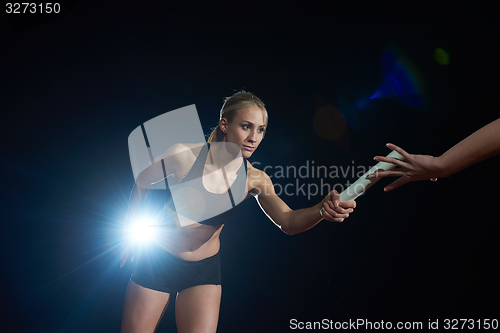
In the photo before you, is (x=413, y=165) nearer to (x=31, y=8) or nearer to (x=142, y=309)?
(x=142, y=309)

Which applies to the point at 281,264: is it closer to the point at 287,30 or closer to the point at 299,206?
the point at 299,206

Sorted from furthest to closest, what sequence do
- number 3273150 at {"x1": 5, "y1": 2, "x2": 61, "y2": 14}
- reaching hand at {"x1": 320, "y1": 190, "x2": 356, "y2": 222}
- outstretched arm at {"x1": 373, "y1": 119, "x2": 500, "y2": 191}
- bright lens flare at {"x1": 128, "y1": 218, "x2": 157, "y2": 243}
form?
number 3273150 at {"x1": 5, "y1": 2, "x2": 61, "y2": 14} < bright lens flare at {"x1": 128, "y1": 218, "x2": 157, "y2": 243} < reaching hand at {"x1": 320, "y1": 190, "x2": 356, "y2": 222} < outstretched arm at {"x1": 373, "y1": 119, "x2": 500, "y2": 191}

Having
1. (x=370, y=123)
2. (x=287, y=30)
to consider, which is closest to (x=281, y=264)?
(x=370, y=123)

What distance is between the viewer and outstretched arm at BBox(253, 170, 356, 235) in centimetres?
133

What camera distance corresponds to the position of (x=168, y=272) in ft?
5.42

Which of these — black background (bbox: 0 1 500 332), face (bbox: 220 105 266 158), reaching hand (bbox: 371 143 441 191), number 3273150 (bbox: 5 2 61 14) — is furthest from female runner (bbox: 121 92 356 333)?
number 3273150 (bbox: 5 2 61 14)

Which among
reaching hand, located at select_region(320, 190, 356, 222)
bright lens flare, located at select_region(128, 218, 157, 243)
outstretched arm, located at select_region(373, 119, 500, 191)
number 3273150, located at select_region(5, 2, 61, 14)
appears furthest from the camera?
number 3273150, located at select_region(5, 2, 61, 14)

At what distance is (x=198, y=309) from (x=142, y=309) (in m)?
0.28

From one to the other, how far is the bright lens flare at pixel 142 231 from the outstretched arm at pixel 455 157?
3.69 feet

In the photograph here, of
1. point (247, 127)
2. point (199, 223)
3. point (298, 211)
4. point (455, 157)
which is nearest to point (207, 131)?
point (247, 127)

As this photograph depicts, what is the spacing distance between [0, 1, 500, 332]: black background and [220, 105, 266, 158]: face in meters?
0.80

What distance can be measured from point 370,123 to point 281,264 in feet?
4.12

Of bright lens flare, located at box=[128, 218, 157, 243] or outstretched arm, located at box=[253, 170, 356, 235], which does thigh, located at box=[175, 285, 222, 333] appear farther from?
outstretched arm, located at box=[253, 170, 356, 235]

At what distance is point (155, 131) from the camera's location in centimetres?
216
